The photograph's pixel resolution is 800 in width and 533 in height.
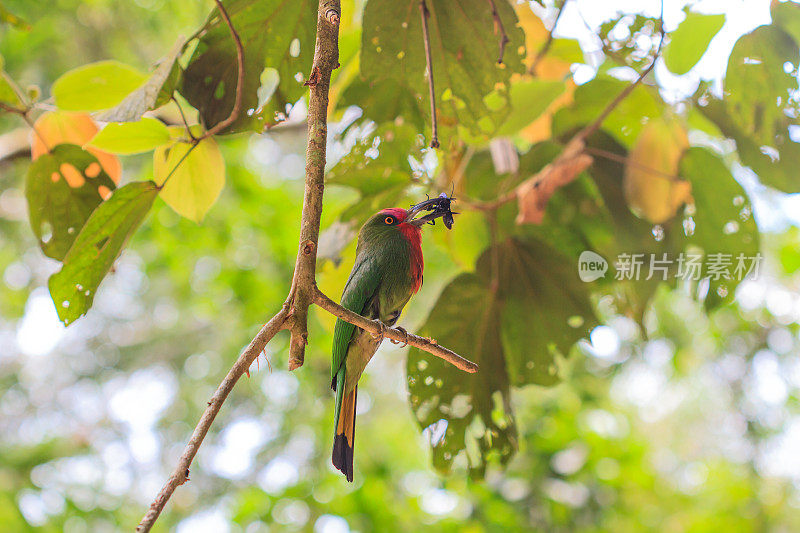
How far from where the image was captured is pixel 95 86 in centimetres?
159

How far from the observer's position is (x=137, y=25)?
4.93m

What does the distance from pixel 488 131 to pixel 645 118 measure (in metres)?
0.82

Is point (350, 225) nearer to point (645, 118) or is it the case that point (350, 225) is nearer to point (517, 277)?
point (517, 277)

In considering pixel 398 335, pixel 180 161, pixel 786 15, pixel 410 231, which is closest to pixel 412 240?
pixel 410 231

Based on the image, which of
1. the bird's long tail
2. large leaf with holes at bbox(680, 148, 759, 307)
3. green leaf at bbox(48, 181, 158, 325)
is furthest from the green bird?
large leaf with holes at bbox(680, 148, 759, 307)

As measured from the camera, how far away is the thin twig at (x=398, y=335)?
952 millimetres

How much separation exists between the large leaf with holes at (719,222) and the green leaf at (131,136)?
174 cm

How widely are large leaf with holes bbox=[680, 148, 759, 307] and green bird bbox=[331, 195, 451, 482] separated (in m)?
1.28

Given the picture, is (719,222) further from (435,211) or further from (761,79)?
(435,211)

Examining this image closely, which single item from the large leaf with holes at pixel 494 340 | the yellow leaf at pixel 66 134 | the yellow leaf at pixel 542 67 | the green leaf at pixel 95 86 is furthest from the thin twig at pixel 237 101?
the yellow leaf at pixel 542 67

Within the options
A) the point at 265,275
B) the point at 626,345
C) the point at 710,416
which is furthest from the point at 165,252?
the point at 710,416

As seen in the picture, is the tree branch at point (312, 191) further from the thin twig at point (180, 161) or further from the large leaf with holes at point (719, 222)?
the large leaf with holes at point (719, 222)

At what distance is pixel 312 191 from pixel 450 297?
961 mm

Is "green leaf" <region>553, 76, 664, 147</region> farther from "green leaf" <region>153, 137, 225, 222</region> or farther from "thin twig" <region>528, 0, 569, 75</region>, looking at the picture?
"green leaf" <region>153, 137, 225, 222</region>
